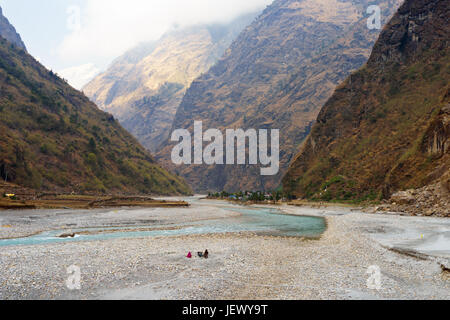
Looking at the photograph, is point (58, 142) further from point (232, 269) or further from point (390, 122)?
point (232, 269)

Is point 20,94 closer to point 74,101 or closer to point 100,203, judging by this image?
point 74,101

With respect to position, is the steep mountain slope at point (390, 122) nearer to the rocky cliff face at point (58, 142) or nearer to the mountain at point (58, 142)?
the rocky cliff face at point (58, 142)

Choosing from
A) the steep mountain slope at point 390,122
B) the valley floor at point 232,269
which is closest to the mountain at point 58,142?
the valley floor at point 232,269

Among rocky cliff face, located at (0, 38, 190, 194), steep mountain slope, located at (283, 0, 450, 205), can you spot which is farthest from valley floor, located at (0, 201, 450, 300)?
rocky cliff face, located at (0, 38, 190, 194)

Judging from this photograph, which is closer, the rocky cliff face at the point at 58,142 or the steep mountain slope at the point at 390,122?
the steep mountain slope at the point at 390,122

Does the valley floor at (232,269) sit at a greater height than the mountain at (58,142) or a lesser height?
lesser

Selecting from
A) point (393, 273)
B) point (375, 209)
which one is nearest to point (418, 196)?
point (375, 209)

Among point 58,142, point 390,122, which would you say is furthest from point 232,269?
point 58,142
